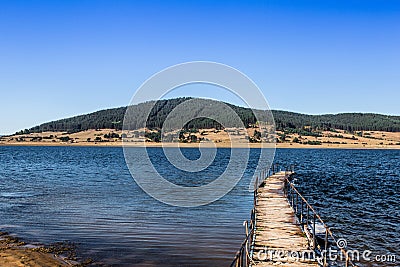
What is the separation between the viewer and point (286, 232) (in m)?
17.4

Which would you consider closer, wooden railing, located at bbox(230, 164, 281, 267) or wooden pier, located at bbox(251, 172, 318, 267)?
wooden railing, located at bbox(230, 164, 281, 267)

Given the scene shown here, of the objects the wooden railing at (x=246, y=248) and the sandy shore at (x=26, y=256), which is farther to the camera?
the sandy shore at (x=26, y=256)

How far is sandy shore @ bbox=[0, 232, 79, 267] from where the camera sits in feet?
50.8

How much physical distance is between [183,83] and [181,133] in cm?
16446

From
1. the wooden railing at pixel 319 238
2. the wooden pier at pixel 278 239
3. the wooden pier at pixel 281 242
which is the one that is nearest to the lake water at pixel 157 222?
the wooden railing at pixel 319 238

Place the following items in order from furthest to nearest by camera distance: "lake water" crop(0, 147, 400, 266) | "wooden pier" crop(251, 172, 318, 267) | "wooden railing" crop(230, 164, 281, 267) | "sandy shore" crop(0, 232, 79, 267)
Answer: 1. "lake water" crop(0, 147, 400, 266)
2. "sandy shore" crop(0, 232, 79, 267)
3. "wooden pier" crop(251, 172, 318, 267)
4. "wooden railing" crop(230, 164, 281, 267)

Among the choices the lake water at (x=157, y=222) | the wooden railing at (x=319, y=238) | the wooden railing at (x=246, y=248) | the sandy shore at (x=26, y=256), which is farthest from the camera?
the lake water at (x=157, y=222)

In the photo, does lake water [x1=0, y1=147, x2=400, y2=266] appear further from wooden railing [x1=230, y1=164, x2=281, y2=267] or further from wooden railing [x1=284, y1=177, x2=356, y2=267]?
wooden railing [x1=284, y1=177, x2=356, y2=267]

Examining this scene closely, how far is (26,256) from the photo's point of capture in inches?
645

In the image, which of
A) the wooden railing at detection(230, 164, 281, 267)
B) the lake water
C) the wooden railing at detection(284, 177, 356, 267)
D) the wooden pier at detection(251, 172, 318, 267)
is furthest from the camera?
the lake water

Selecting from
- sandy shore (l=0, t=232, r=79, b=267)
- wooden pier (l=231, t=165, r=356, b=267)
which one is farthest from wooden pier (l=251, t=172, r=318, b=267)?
sandy shore (l=0, t=232, r=79, b=267)

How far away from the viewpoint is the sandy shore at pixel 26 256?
1548cm

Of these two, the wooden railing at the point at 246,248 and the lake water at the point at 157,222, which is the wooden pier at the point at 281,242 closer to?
the wooden railing at the point at 246,248

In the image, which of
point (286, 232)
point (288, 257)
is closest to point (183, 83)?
point (286, 232)
